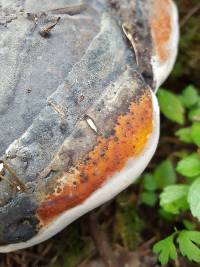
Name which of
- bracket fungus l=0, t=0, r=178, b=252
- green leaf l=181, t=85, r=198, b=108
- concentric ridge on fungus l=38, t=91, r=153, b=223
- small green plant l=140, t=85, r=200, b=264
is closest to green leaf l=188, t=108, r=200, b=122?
small green plant l=140, t=85, r=200, b=264

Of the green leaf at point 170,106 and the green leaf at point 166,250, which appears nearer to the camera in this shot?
the green leaf at point 166,250

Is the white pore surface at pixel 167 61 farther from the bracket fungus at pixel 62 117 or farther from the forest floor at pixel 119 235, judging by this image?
the forest floor at pixel 119 235

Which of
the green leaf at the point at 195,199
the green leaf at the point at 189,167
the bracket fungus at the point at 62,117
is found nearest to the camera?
the bracket fungus at the point at 62,117

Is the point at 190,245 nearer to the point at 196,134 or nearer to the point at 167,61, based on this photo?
the point at 196,134

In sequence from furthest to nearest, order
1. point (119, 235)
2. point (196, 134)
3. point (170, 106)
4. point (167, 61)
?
1. point (170, 106)
2. point (119, 235)
3. point (196, 134)
4. point (167, 61)

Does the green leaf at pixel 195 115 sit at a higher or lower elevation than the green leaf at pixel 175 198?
lower

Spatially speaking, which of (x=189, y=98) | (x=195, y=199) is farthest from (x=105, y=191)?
(x=189, y=98)

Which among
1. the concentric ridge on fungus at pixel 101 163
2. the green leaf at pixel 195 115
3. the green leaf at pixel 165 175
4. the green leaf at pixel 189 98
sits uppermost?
the concentric ridge on fungus at pixel 101 163

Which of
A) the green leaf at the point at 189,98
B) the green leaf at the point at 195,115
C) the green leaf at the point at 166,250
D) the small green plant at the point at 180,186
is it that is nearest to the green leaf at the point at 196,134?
the small green plant at the point at 180,186
